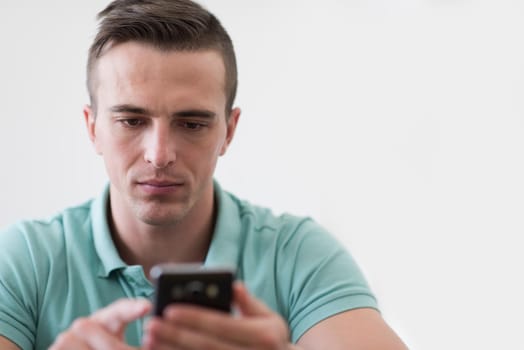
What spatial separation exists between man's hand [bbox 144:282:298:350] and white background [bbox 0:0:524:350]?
48.4 inches

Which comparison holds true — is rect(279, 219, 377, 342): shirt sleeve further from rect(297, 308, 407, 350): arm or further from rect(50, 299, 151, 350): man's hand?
rect(50, 299, 151, 350): man's hand

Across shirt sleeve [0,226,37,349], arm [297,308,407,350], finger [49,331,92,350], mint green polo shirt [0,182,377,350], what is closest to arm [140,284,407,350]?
finger [49,331,92,350]

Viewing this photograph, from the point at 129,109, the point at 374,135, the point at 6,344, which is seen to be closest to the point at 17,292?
the point at 6,344

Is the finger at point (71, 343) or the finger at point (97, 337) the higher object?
the finger at point (97, 337)

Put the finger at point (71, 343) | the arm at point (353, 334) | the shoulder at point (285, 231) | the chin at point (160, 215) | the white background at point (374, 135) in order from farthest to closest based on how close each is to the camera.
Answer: the white background at point (374, 135)
the shoulder at point (285, 231)
the chin at point (160, 215)
the arm at point (353, 334)
the finger at point (71, 343)

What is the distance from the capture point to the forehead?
1.37m

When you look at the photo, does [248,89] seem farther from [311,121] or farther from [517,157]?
[517,157]

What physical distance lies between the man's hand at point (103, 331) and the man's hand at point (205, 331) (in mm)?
68

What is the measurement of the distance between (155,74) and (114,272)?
1.27 ft

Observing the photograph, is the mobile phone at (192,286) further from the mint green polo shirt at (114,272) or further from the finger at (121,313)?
the mint green polo shirt at (114,272)

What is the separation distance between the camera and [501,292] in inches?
75.9

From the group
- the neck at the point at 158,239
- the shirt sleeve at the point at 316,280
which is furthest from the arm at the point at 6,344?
the shirt sleeve at the point at 316,280

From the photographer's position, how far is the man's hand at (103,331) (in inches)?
35.3

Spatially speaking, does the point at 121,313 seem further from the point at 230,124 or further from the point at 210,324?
the point at 230,124
